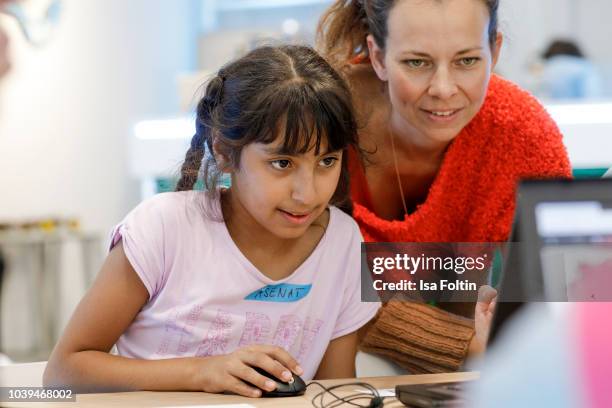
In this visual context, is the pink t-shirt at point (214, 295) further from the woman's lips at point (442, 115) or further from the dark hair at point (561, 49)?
the dark hair at point (561, 49)

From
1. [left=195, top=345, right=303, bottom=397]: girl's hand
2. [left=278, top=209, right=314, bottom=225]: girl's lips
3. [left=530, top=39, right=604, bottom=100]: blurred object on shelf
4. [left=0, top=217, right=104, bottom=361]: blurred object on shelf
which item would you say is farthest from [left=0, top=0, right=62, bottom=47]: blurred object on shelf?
[left=195, top=345, right=303, bottom=397]: girl's hand

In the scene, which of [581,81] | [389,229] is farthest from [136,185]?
[389,229]

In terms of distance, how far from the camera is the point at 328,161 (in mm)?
1096

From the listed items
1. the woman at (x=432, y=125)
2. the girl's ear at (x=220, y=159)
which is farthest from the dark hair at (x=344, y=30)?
the girl's ear at (x=220, y=159)

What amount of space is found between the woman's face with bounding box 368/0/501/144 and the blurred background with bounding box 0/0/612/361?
1.39 m

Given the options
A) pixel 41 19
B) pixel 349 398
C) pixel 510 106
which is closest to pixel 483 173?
pixel 510 106

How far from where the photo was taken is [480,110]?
1.46 m

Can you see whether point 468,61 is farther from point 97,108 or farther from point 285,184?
point 97,108

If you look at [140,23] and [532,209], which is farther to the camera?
[140,23]

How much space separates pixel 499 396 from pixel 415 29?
771mm

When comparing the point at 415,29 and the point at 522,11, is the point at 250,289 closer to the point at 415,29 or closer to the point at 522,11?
the point at 415,29

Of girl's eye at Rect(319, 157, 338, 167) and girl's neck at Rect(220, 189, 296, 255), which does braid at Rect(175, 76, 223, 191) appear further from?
girl's eye at Rect(319, 157, 338, 167)

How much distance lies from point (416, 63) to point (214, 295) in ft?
1.55

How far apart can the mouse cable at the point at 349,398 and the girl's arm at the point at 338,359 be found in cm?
20
